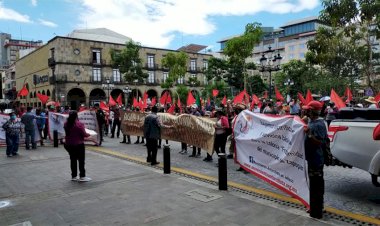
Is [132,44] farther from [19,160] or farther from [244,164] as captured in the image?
[244,164]

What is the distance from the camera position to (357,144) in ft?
19.8

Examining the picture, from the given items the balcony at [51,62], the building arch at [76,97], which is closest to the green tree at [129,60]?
the building arch at [76,97]

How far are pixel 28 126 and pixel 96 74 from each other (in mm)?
43244

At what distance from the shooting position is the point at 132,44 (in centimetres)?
4847

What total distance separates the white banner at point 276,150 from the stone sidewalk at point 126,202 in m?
0.47

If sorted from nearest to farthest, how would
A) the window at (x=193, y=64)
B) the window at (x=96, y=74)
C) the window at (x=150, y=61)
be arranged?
the window at (x=96, y=74)
the window at (x=150, y=61)
the window at (x=193, y=64)

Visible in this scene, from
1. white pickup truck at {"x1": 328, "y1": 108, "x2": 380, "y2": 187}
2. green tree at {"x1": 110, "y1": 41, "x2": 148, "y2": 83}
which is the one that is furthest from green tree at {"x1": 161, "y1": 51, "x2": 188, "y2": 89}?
white pickup truck at {"x1": 328, "y1": 108, "x2": 380, "y2": 187}

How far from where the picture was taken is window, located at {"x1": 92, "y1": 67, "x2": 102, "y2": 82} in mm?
54781

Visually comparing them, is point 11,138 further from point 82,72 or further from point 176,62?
point 82,72

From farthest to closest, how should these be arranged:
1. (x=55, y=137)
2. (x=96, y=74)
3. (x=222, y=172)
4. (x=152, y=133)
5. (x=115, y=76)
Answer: (x=115, y=76) < (x=96, y=74) < (x=55, y=137) < (x=152, y=133) < (x=222, y=172)

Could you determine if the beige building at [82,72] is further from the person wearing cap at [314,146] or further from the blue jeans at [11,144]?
the person wearing cap at [314,146]

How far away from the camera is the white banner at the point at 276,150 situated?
18.1 feet

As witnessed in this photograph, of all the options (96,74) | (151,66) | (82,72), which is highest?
(151,66)

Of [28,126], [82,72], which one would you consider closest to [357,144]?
[28,126]
